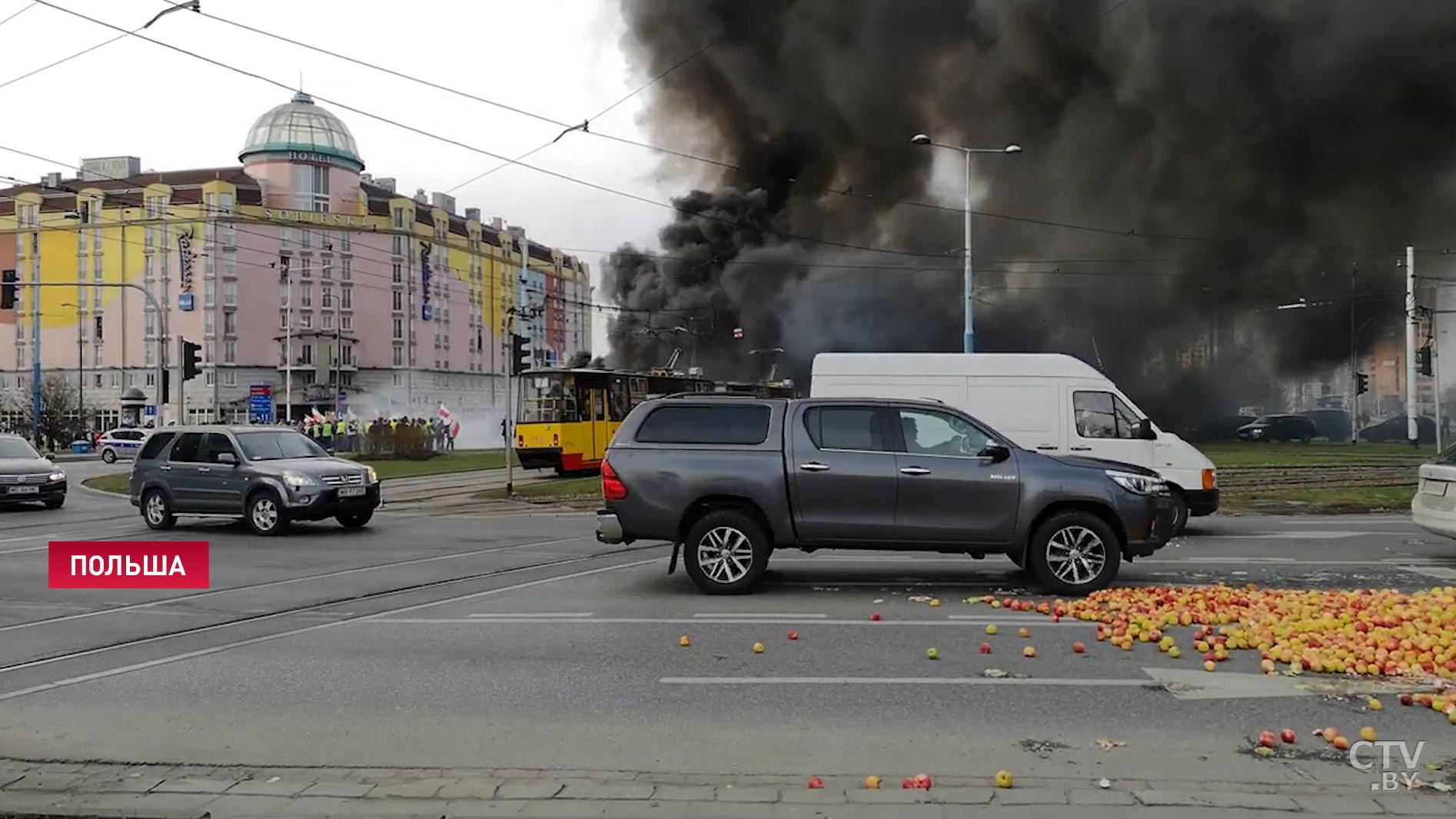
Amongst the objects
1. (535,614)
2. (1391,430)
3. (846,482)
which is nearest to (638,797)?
(535,614)

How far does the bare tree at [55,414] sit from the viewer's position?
61.2 meters

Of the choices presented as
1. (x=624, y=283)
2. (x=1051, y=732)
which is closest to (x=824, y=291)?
(x=624, y=283)

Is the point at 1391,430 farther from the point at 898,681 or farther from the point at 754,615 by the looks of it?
the point at 898,681

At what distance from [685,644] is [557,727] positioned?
75.2 inches

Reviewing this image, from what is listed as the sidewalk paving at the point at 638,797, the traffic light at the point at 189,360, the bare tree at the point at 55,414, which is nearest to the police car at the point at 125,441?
the bare tree at the point at 55,414

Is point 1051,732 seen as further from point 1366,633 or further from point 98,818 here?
point 98,818

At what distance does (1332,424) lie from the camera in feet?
179

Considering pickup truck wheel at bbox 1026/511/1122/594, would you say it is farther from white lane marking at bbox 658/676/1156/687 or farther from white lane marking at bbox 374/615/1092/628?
white lane marking at bbox 658/676/1156/687

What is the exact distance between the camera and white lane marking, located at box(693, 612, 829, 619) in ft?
27.2

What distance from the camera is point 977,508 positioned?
29.8 feet

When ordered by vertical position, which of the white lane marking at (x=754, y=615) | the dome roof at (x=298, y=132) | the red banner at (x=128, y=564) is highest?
the dome roof at (x=298, y=132)

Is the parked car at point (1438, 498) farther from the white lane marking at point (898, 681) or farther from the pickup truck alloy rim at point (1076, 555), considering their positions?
the white lane marking at point (898, 681)

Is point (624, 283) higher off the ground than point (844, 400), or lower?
higher

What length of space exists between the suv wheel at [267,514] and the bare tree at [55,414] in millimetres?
52887
